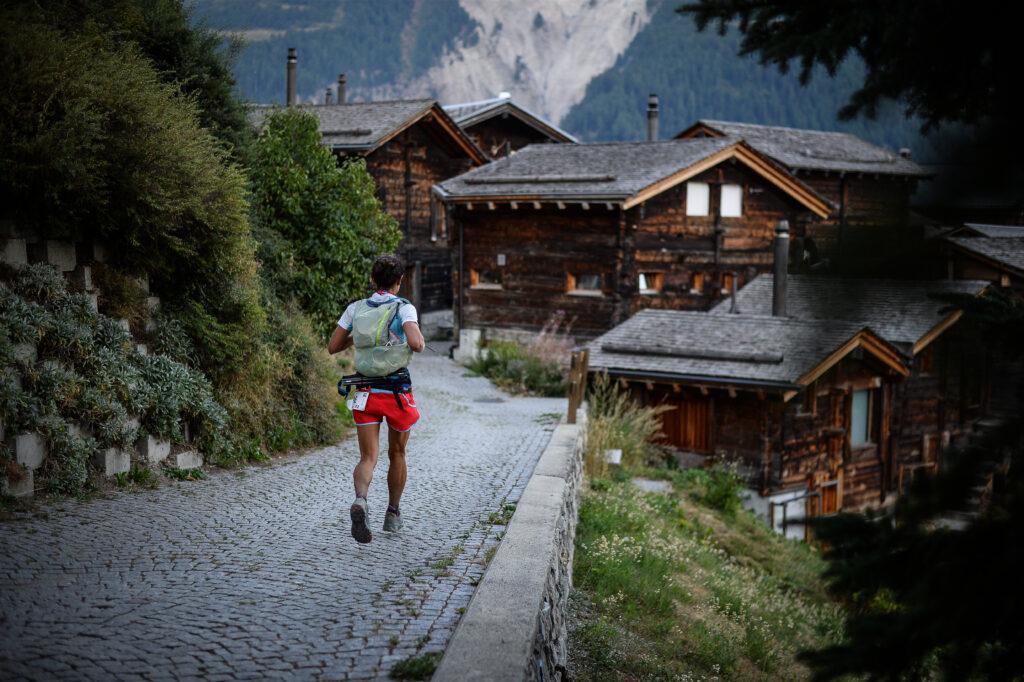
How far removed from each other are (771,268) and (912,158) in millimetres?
23254

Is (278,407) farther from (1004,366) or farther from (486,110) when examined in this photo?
(486,110)

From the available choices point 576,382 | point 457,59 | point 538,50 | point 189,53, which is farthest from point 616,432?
point 538,50

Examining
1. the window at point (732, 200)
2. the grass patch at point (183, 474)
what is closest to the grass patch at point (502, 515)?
the grass patch at point (183, 474)

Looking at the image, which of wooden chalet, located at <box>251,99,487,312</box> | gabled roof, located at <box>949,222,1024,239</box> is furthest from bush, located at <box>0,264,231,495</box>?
wooden chalet, located at <box>251,99,487,312</box>

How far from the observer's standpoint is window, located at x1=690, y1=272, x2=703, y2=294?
78.6ft

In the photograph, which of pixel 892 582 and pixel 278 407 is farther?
pixel 278 407

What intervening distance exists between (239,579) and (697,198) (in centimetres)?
2014

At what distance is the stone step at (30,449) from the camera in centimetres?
656

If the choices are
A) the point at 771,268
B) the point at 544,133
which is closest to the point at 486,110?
the point at 544,133

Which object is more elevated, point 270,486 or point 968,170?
point 968,170

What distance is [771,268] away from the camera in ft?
81.3


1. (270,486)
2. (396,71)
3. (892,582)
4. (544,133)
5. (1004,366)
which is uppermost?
(396,71)

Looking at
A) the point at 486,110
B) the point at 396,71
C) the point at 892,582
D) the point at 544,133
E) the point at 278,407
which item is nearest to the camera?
the point at 892,582

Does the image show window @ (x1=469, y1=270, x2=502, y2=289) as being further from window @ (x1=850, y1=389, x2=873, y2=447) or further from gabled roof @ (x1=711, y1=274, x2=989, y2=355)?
gabled roof @ (x1=711, y1=274, x2=989, y2=355)
